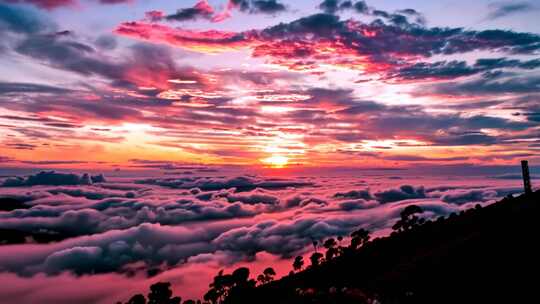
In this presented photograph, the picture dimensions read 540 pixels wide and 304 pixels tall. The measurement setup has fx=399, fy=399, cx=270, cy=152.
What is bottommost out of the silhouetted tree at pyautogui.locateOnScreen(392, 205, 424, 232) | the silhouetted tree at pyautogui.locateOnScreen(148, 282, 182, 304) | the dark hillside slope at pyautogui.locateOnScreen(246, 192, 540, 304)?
the silhouetted tree at pyautogui.locateOnScreen(148, 282, 182, 304)

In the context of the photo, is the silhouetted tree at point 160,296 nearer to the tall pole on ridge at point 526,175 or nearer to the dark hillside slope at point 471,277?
the tall pole on ridge at point 526,175

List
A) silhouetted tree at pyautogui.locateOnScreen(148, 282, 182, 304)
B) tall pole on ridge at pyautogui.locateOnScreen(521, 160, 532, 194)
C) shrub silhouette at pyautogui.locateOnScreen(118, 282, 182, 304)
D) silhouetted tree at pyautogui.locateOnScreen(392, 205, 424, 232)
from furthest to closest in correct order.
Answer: silhouetted tree at pyautogui.locateOnScreen(392, 205, 424, 232)
silhouetted tree at pyautogui.locateOnScreen(148, 282, 182, 304)
shrub silhouette at pyautogui.locateOnScreen(118, 282, 182, 304)
tall pole on ridge at pyautogui.locateOnScreen(521, 160, 532, 194)

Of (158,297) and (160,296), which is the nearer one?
(158,297)

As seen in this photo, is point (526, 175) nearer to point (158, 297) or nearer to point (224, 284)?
point (224, 284)

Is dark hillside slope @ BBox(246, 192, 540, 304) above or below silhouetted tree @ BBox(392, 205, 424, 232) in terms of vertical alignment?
above

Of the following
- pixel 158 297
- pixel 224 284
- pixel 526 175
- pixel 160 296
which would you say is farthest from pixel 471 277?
pixel 224 284

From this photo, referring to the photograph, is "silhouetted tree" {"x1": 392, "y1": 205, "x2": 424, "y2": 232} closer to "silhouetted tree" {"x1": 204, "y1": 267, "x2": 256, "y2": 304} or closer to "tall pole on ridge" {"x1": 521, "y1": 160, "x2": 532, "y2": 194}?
"silhouetted tree" {"x1": 204, "y1": 267, "x2": 256, "y2": 304}

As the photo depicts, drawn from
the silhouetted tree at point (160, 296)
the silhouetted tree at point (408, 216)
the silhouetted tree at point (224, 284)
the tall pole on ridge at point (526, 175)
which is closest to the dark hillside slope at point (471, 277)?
the tall pole on ridge at point (526, 175)

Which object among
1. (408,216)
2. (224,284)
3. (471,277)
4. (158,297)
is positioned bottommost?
(158,297)

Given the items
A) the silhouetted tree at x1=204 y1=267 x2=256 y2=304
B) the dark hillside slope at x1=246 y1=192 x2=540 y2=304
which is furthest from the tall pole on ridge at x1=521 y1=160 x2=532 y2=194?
the silhouetted tree at x1=204 y1=267 x2=256 y2=304

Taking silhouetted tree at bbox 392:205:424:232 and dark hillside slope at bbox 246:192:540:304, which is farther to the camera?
silhouetted tree at bbox 392:205:424:232

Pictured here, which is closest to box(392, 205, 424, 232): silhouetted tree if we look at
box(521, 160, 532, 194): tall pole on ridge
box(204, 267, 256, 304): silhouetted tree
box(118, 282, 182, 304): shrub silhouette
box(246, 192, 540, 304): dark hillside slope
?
box(204, 267, 256, 304): silhouetted tree

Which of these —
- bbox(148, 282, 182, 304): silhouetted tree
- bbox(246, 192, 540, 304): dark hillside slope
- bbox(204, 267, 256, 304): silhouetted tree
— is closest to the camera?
bbox(246, 192, 540, 304): dark hillside slope
